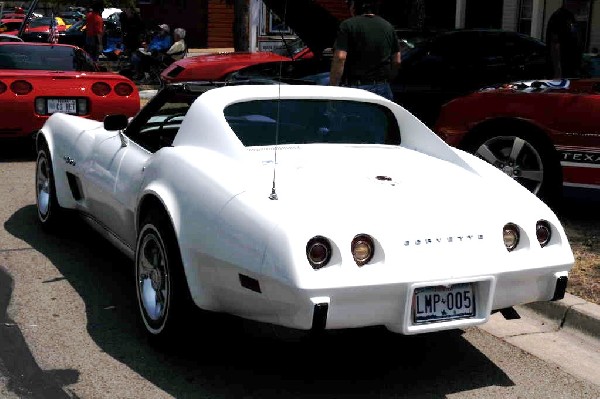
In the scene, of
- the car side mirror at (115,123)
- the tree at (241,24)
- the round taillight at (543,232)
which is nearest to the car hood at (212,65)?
the tree at (241,24)

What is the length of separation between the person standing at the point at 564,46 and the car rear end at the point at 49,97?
4.69 meters

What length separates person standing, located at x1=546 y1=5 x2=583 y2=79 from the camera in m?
9.28

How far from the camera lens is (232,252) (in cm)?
391

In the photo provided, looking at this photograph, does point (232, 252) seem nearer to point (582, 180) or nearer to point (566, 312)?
point (566, 312)

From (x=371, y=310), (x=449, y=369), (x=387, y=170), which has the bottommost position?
(x=449, y=369)

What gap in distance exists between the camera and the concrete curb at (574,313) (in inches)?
196

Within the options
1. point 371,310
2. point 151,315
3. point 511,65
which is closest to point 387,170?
point 371,310

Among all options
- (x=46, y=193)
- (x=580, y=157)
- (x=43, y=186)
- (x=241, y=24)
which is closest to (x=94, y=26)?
(x=241, y=24)

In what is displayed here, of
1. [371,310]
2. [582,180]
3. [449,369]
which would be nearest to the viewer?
[371,310]

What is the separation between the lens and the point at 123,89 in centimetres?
1027

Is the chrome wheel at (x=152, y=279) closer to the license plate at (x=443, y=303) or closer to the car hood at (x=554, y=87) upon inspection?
the license plate at (x=443, y=303)

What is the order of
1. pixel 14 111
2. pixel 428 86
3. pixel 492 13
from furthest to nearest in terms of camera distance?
pixel 492 13 < pixel 428 86 < pixel 14 111

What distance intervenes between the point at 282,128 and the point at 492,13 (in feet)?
58.5

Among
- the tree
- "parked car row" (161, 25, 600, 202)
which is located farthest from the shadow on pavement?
the tree
